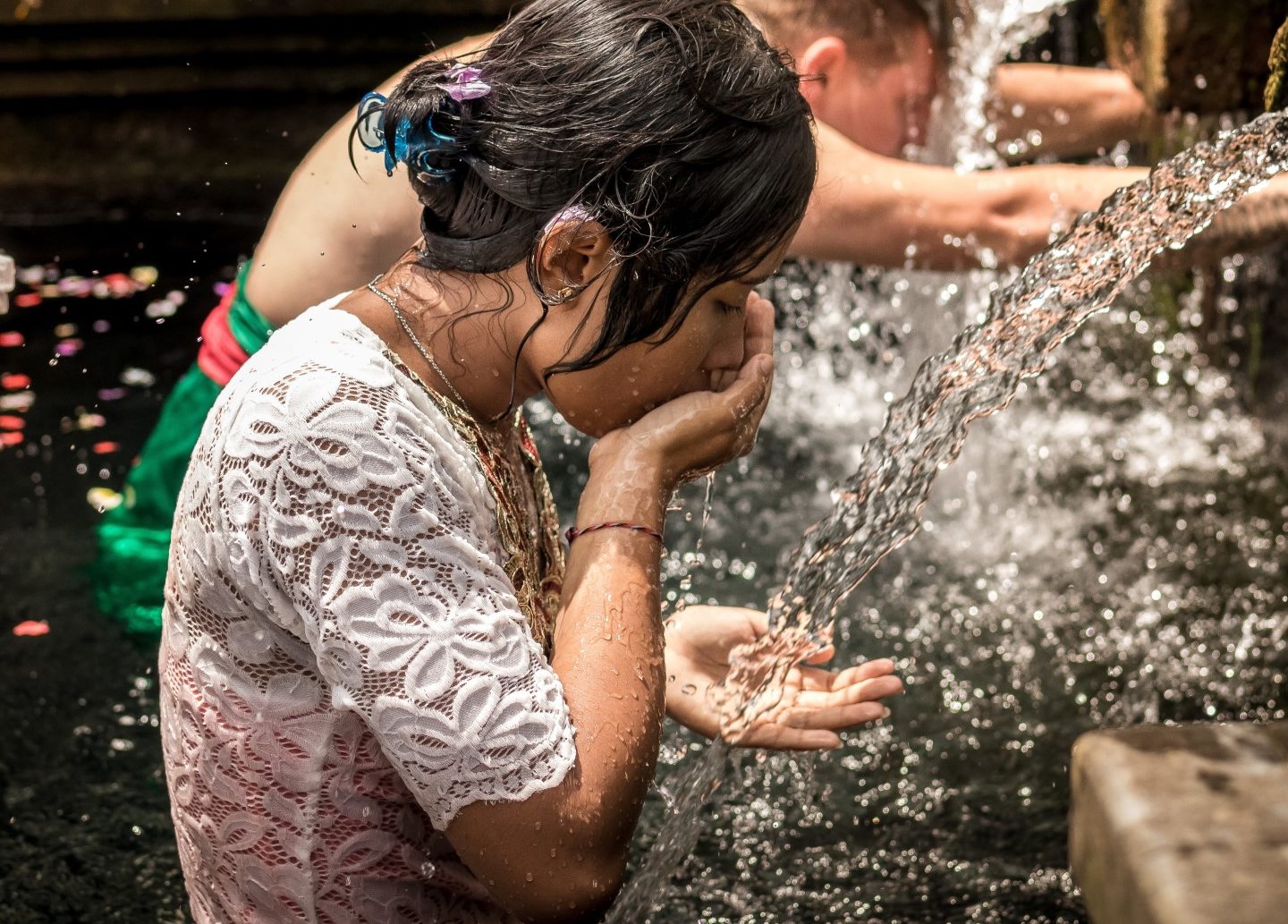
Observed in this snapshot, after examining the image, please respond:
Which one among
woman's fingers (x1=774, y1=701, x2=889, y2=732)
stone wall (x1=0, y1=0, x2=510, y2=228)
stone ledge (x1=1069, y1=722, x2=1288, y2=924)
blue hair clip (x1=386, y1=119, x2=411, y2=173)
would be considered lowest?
stone wall (x1=0, y1=0, x2=510, y2=228)

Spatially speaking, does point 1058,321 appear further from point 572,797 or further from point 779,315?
point 779,315

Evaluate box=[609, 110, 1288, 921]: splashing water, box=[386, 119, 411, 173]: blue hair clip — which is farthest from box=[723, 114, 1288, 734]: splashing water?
box=[386, 119, 411, 173]: blue hair clip

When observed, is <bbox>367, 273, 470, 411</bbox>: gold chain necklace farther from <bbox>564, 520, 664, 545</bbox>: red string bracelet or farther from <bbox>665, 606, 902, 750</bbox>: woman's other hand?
<bbox>665, 606, 902, 750</bbox>: woman's other hand

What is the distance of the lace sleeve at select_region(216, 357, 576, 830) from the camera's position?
1297mm

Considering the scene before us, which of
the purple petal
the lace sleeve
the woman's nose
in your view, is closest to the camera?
the lace sleeve

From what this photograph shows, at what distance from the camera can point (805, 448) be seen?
3.85 metres

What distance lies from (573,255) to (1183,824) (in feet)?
2.59

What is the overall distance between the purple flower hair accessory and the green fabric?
1.13 meters

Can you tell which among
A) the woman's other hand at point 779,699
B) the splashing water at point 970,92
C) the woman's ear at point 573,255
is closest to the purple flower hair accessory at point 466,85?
the woman's ear at point 573,255

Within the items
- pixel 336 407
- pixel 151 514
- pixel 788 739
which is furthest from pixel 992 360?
pixel 151 514

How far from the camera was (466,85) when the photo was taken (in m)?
1.43

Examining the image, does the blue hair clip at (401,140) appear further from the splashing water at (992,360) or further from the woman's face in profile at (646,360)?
the splashing water at (992,360)

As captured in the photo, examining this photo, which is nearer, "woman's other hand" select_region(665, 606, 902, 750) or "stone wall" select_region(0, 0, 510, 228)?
"woman's other hand" select_region(665, 606, 902, 750)

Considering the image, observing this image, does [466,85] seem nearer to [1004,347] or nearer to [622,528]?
[622,528]
